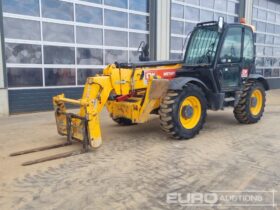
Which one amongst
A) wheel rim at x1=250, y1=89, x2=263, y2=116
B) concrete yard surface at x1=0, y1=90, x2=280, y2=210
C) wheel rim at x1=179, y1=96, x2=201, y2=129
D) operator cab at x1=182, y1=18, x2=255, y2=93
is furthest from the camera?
wheel rim at x1=250, y1=89, x2=263, y2=116

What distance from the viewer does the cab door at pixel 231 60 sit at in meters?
6.54

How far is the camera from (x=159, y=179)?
388 cm

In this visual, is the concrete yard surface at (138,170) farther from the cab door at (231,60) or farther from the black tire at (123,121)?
the cab door at (231,60)

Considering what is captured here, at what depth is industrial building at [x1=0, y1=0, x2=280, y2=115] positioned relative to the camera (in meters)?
8.88

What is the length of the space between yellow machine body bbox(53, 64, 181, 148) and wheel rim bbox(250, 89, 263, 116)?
263cm

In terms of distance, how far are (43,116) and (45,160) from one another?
14.8 feet

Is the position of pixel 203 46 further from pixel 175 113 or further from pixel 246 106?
pixel 175 113

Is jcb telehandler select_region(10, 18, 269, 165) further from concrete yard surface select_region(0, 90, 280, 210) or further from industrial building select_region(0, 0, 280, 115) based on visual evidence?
industrial building select_region(0, 0, 280, 115)

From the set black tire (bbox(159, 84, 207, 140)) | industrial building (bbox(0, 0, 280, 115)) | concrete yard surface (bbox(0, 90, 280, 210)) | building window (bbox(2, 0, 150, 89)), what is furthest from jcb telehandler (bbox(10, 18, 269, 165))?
building window (bbox(2, 0, 150, 89))

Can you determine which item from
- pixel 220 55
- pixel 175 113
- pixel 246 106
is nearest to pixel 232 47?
pixel 220 55

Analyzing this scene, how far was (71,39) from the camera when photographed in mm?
10109

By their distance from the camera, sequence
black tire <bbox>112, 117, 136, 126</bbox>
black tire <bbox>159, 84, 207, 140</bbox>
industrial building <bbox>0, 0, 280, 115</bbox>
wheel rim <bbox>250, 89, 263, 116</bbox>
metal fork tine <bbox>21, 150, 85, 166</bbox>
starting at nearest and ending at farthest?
metal fork tine <bbox>21, 150, 85, 166</bbox>
black tire <bbox>159, 84, 207, 140</bbox>
black tire <bbox>112, 117, 136, 126</bbox>
wheel rim <bbox>250, 89, 263, 116</bbox>
industrial building <bbox>0, 0, 280, 115</bbox>

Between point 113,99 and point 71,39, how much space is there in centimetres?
515

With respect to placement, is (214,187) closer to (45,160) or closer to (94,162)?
(94,162)
